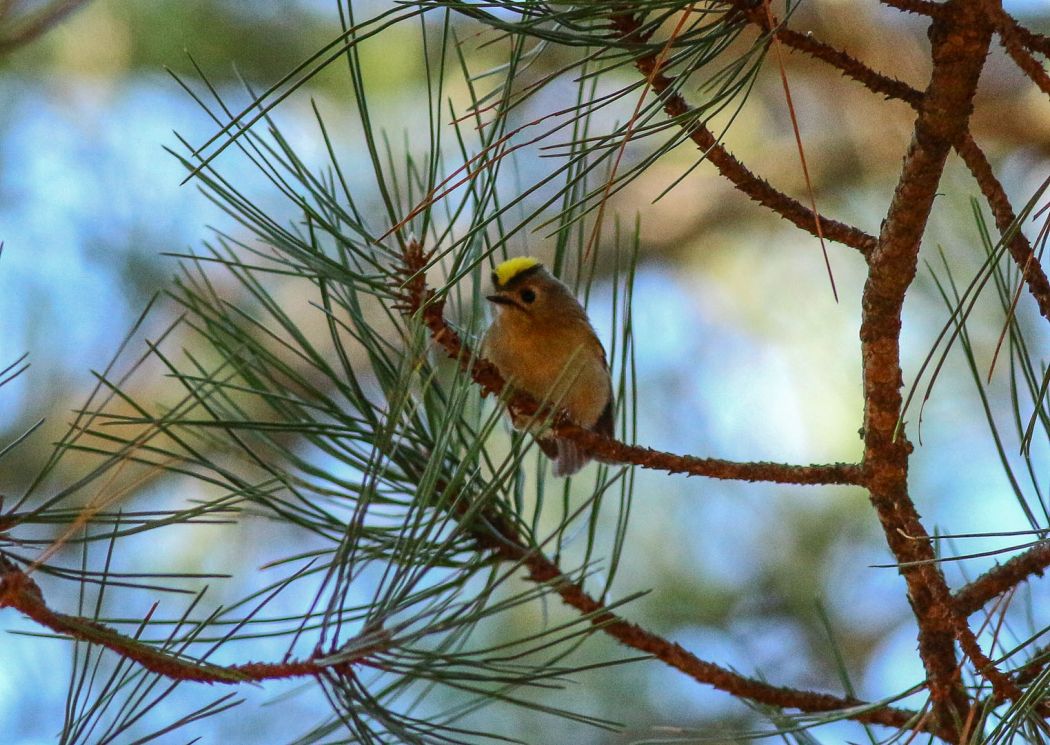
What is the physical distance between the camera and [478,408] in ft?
4.93

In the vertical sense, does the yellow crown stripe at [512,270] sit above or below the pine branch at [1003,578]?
above

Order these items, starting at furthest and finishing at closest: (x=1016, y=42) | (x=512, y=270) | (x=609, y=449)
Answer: (x=512, y=270) → (x=609, y=449) → (x=1016, y=42)

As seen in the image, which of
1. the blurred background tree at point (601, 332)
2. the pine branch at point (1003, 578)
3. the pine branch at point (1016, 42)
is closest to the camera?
the pine branch at point (1016, 42)

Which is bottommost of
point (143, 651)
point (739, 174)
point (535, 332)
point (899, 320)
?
point (143, 651)

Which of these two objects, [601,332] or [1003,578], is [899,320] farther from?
[601,332]

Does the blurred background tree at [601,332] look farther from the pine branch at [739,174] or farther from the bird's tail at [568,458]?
the pine branch at [739,174]

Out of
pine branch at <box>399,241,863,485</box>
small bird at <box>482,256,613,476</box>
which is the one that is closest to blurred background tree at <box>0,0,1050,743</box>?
small bird at <box>482,256,613,476</box>

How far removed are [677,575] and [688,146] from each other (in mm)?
1197

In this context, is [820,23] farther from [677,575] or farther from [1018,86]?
[677,575]

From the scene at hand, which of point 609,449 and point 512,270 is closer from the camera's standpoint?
point 609,449

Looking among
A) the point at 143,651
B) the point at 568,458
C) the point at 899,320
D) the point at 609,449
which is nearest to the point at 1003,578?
the point at 899,320

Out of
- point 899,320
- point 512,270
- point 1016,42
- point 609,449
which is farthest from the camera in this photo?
point 512,270

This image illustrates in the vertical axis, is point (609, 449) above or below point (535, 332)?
below

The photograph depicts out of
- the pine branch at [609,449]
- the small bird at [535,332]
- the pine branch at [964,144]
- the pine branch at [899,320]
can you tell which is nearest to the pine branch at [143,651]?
the pine branch at [609,449]
